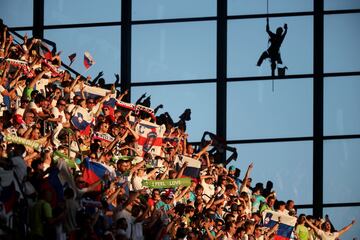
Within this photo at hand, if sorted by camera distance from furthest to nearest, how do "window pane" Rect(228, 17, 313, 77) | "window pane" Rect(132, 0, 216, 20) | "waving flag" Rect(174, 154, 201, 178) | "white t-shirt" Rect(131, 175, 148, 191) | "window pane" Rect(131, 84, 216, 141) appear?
"window pane" Rect(132, 0, 216, 20) < "window pane" Rect(228, 17, 313, 77) < "window pane" Rect(131, 84, 216, 141) < "waving flag" Rect(174, 154, 201, 178) < "white t-shirt" Rect(131, 175, 148, 191)

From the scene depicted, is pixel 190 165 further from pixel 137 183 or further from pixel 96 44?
pixel 96 44

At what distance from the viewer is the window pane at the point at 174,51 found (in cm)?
3734

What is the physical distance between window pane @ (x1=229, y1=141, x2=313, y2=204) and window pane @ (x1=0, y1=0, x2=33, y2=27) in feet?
20.7

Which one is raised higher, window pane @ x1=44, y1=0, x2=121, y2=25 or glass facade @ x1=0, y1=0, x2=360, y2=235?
window pane @ x1=44, y1=0, x2=121, y2=25

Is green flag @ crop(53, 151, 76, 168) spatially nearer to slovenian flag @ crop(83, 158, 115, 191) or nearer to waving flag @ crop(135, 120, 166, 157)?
slovenian flag @ crop(83, 158, 115, 191)

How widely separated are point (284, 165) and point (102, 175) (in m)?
14.9

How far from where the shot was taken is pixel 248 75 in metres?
37.3

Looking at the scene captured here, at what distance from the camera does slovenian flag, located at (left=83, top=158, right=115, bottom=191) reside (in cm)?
2298

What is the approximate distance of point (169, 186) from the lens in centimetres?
2514

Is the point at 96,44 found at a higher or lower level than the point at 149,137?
higher

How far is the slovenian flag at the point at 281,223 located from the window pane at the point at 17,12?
10.7m

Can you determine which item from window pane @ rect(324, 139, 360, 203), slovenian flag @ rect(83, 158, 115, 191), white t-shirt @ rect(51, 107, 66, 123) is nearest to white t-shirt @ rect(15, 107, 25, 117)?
white t-shirt @ rect(51, 107, 66, 123)

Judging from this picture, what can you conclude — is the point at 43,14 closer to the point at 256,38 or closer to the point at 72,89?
the point at 256,38

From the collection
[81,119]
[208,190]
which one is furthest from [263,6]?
[81,119]
